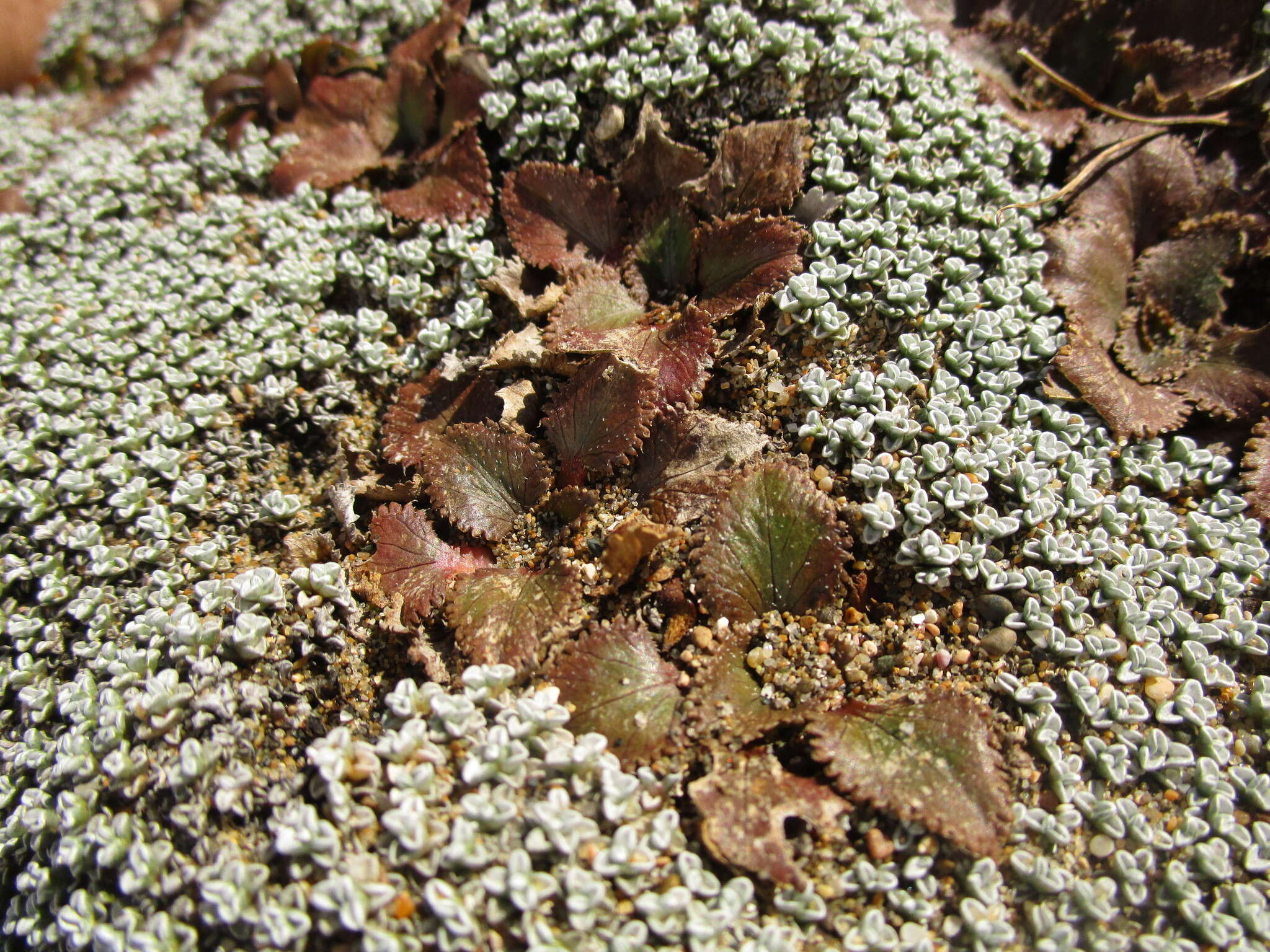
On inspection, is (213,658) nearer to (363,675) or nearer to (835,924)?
(363,675)

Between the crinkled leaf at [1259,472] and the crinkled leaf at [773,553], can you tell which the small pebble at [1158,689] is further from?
the crinkled leaf at [773,553]

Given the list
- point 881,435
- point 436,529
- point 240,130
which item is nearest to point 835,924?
point 881,435

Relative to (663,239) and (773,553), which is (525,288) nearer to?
(663,239)

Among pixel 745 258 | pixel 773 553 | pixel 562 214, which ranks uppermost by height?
pixel 745 258

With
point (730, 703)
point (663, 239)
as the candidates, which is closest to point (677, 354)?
point (663, 239)

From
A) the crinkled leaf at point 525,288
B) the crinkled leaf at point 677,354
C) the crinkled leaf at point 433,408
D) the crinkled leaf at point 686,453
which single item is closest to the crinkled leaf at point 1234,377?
the crinkled leaf at point 686,453

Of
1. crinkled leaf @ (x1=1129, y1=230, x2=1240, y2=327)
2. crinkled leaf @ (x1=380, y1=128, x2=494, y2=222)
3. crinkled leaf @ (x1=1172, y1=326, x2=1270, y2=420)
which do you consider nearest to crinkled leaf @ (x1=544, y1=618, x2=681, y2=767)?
crinkled leaf @ (x1=380, y1=128, x2=494, y2=222)

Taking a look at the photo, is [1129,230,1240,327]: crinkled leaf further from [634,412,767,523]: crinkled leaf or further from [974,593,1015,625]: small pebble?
[634,412,767,523]: crinkled leaf
